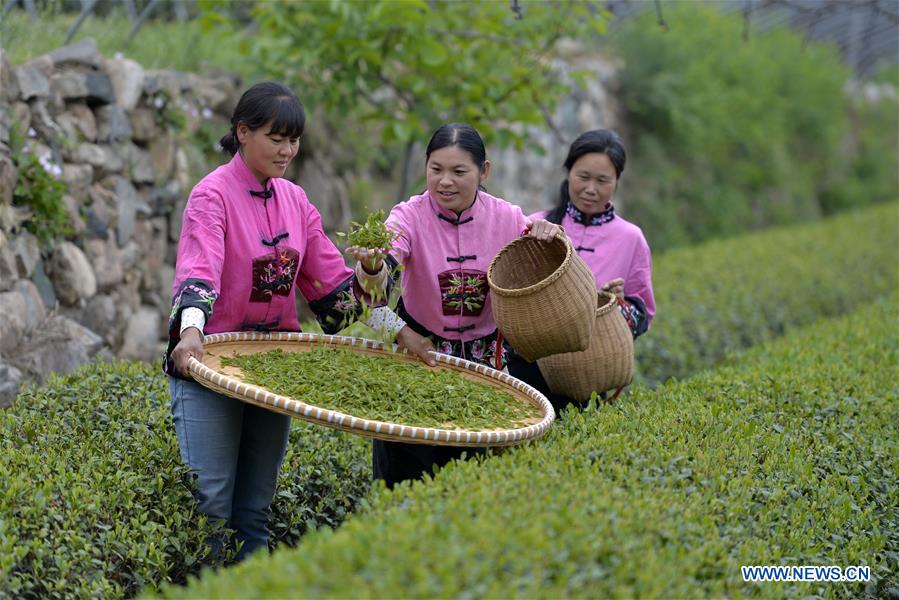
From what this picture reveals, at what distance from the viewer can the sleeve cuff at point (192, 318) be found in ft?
9.16

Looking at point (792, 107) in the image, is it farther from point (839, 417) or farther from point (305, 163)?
point (839, 417)

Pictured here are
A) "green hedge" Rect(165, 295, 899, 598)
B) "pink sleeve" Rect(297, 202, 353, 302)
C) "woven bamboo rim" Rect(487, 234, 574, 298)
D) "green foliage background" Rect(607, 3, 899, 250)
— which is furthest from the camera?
"green foliage background" Rect(607, 3, 899, 250)

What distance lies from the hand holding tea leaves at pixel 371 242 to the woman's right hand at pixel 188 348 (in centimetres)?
53

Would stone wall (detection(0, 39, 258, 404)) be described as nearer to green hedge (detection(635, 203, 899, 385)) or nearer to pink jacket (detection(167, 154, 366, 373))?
pink jacket (detection(167, 154, 366, 373))

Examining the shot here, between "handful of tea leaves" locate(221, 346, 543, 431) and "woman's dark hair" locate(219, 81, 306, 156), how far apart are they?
73 centimetres

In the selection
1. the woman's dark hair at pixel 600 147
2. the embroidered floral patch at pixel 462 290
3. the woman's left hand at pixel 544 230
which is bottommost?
the embroidered floral patch at pixel 462 290

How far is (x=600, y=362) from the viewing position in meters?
3.63

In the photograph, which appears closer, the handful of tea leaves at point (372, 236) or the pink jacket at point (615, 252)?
the handful of tea leaves at point (372, 236)

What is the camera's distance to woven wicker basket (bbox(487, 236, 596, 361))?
3037 mm

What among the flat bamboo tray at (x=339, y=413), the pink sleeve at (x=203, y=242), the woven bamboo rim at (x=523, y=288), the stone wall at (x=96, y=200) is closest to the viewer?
the flat bamboo tray at (x=339, y=413)

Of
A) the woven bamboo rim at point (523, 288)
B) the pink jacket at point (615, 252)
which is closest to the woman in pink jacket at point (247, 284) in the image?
the woven bamboo rim at point (523, 288)

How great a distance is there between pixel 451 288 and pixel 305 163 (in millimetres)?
4302

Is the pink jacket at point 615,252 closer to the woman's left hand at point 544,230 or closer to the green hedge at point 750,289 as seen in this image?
the woman's left hand at point 544,230

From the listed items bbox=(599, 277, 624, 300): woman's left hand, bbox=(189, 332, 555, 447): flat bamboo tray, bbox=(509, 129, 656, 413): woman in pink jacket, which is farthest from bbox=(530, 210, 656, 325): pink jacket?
bbox=(189, 332, 555, 447): flat bamboo tray
